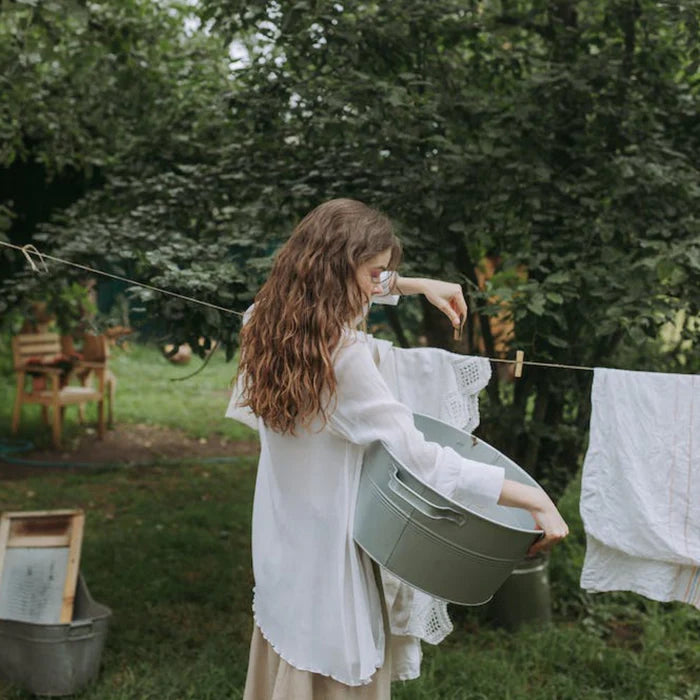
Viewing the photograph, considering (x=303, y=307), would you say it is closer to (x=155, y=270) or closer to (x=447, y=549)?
(x=447, y=549)

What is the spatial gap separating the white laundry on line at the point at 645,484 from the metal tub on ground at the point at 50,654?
6.41 feet

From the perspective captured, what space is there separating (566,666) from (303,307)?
96.2 inches

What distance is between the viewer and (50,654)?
11.3ft

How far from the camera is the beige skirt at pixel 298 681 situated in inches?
85.8

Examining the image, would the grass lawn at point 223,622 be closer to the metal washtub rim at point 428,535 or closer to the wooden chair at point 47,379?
the wooden chair at point 47,379

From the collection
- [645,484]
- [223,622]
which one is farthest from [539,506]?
[223,622]

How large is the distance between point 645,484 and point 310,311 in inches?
42.5

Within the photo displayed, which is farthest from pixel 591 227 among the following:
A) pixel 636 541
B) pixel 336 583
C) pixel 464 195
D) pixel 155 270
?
pixel 336 583

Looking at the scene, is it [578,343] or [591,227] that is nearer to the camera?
[591,227]

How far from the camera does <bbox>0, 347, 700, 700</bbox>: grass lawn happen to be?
11.7 feet

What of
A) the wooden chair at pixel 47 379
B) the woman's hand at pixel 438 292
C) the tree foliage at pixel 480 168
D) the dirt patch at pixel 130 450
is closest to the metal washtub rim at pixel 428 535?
the woman's hand at pixel 438 292

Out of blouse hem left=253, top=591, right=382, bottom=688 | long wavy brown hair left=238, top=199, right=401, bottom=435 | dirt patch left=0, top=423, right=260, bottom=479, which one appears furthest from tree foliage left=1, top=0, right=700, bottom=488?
dirt patch left=0, top=423, right=260, bottom=479

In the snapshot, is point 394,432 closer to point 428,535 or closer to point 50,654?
point 428,535

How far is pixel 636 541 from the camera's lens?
98.2 inches
